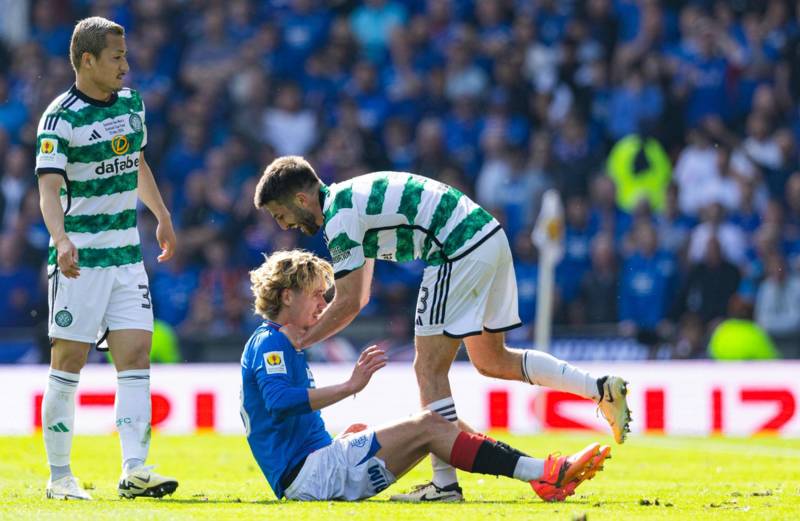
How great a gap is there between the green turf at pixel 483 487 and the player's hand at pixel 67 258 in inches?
43.4

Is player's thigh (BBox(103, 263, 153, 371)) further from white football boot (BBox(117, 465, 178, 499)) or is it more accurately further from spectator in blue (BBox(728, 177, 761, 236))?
spectator in blue (BBox(728, 177, 761, 236))

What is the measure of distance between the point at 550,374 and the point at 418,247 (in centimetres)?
101

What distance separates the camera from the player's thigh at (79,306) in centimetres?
756

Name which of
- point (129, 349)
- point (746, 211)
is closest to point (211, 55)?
point (746, 211)

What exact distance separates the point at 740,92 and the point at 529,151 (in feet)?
8.30

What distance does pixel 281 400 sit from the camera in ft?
22.8

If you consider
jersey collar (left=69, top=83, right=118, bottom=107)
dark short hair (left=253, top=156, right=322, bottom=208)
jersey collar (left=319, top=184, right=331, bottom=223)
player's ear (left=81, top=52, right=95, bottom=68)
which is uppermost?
player's ear (left=81, top=52, right=95, bottom=68)

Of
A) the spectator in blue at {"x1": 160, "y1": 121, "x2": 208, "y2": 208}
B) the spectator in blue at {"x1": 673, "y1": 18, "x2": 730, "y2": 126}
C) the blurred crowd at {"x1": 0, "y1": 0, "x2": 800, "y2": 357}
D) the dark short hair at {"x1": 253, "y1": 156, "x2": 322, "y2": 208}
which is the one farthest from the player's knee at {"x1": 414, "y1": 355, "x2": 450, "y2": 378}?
the spectator in blue at {"x1": 160, "y1": 121, "x2": 208, "y2": 208}

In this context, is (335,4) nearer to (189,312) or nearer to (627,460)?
(189,312)

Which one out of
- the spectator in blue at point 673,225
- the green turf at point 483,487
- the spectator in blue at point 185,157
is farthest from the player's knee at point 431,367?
the spectator in blue at point 185,157

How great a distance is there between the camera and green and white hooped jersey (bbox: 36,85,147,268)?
7496 millimetres

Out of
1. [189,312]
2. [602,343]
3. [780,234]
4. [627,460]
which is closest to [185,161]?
[189,312]

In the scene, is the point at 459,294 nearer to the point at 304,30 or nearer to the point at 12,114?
the point at 304,30

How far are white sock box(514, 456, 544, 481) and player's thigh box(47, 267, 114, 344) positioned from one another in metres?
2.24
